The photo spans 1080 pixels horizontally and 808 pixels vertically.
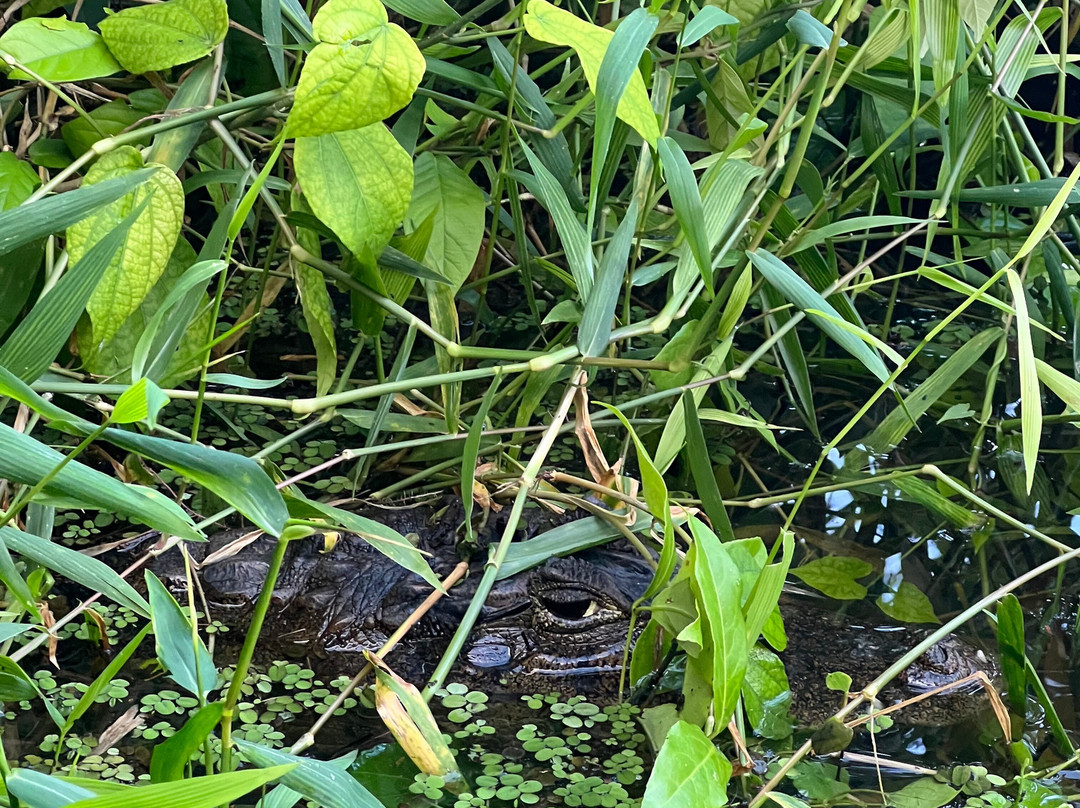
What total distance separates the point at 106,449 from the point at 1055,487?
1890 mm

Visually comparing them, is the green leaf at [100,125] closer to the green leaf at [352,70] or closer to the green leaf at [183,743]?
the green leaf at [352,70]

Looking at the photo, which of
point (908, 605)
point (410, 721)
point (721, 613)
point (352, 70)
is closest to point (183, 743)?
point (410, 721)

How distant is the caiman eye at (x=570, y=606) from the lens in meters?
1.63

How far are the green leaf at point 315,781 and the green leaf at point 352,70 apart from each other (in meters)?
0.55

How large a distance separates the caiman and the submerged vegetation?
6 cm

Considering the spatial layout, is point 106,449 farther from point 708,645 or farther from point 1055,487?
point 1055,487

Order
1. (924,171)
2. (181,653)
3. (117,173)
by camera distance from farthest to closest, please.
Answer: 1. (924,171)
2. (117,173)
3. (181,653)

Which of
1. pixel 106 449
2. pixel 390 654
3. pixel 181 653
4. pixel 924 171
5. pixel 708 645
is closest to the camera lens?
pixel 181 653

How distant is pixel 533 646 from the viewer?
1.61m

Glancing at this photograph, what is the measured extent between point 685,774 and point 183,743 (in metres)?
0.42

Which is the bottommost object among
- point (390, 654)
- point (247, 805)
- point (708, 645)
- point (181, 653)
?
point (390, 654)

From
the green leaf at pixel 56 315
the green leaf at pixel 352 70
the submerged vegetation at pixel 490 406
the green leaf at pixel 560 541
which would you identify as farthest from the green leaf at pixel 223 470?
the green leaf at pixel 560 541

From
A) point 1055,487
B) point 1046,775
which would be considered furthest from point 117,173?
point 1055,487

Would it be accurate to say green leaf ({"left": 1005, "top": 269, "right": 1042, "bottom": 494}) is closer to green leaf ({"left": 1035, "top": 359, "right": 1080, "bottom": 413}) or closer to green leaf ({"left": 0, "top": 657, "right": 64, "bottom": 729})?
green leaf ({"left": 1035, "top": 359, "right": 1080, "bottom": 413})
